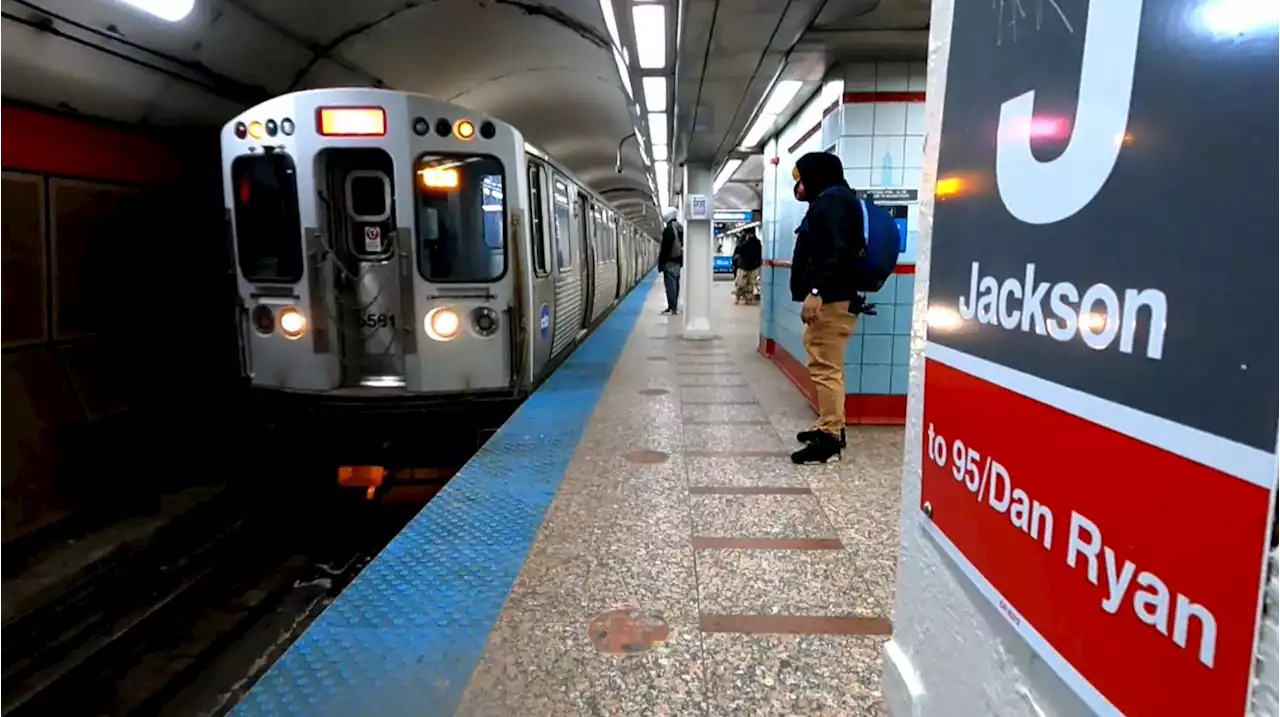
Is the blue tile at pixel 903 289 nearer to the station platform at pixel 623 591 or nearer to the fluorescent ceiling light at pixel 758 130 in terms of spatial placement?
the station platform at pixel 623 591

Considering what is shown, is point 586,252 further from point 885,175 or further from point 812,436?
point 812,436

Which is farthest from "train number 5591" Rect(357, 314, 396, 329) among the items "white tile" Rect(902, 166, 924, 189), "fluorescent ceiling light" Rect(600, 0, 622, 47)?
"white tile" Rect(902, 166, 924, 189)

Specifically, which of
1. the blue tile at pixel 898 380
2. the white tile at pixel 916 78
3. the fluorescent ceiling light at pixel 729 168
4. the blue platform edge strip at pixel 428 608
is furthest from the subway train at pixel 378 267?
the fluorescent ceiling light at pixel 729 168

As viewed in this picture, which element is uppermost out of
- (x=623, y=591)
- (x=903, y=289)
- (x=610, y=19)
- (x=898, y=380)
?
(x=610, y=19)

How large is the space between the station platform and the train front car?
0.71 m

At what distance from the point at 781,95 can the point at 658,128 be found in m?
2.25

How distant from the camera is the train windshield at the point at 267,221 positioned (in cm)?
488

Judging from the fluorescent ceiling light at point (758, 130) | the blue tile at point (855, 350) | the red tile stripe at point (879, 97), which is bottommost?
the blue tile at point (855, 350)

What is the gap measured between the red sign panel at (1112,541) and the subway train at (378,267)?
4.16m

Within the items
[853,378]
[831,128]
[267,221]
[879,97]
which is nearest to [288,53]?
[267,221]

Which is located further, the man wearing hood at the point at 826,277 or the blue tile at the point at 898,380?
the blue tile at the point at 898,380

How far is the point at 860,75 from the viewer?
4.93m

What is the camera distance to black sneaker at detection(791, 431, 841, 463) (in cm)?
427

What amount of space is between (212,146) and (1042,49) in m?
8.11
